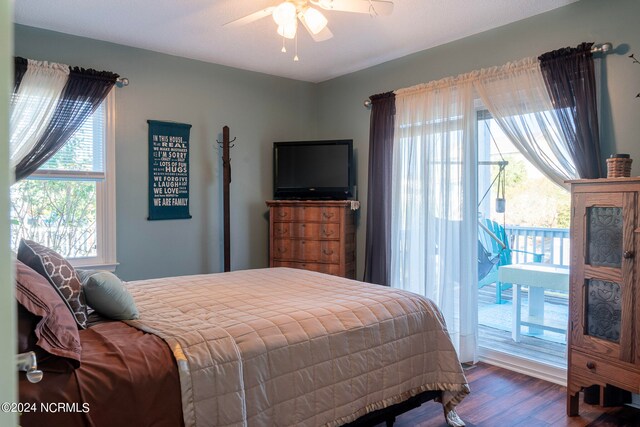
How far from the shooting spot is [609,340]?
2406 millimetres

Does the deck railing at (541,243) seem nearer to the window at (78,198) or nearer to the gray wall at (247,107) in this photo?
the gray wall at (247,107)

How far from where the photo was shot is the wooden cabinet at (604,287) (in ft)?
7.52

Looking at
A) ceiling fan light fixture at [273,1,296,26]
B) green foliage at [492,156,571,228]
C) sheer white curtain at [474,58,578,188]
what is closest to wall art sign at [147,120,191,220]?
ceiling fan light fixture at [273,1,296,26]

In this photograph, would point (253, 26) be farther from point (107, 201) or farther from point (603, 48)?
point (603, 48)

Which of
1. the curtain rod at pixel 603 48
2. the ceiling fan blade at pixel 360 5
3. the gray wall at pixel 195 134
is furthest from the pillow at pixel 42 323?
the curtain rod at pixel 603 48

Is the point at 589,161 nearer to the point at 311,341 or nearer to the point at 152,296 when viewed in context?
the point at 311,341

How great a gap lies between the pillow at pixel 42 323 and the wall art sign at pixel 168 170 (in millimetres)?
2454

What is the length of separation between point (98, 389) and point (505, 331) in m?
3.63

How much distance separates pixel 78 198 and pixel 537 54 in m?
3.75

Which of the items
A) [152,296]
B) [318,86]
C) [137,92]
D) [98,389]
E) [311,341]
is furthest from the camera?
[318,86]

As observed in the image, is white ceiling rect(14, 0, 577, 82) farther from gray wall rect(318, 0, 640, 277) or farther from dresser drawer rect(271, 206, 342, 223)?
dresser drawer rect(271, 206, 342, 223)

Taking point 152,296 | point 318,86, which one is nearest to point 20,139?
point 152,296

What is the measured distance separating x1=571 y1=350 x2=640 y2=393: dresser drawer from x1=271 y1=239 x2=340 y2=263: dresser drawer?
2159mm

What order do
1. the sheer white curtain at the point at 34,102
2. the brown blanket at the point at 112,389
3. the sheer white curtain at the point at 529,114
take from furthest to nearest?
the sheer white curtain at the point at 34,102 < the sheer white curtain at the point at 529,114 < the brown blanket at the point at 112,389
